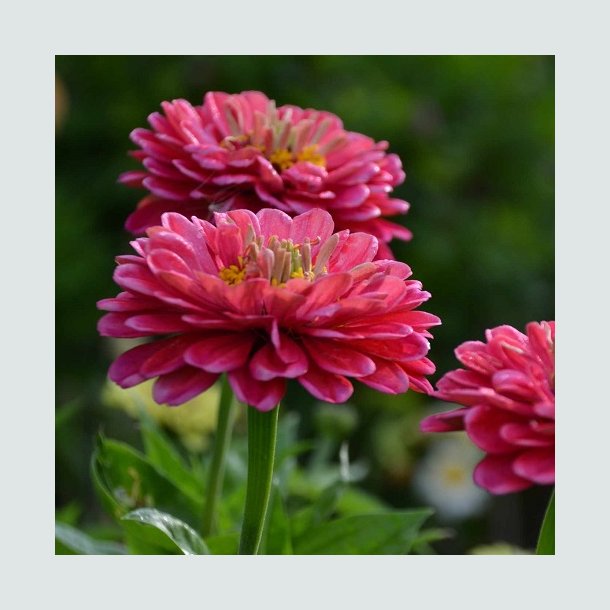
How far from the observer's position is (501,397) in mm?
480

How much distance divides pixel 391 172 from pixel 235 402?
0.21m

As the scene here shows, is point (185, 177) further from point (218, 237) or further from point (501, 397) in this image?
point (501, 397)

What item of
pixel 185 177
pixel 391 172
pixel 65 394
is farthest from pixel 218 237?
pixel 65 394

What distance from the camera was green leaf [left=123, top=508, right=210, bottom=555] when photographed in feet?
1.79

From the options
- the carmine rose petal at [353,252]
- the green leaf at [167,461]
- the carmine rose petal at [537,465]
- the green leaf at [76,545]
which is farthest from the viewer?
the green leaf at [167,461]

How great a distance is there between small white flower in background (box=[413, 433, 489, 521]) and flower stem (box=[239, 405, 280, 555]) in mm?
981

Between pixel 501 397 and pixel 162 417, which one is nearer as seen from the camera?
pixel 501 397

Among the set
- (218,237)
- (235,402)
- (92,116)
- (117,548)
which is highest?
(92,116)

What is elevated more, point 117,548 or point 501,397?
point 501,397

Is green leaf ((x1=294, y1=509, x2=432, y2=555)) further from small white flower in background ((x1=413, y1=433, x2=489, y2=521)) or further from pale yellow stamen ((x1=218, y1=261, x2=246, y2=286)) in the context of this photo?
small white flower in background ((x1=413, y1=433, x2=489, y2=521))

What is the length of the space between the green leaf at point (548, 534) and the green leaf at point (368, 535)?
14 cm

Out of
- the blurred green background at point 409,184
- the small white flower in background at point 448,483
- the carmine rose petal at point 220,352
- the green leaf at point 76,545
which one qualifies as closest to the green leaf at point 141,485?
the green leaf at point 76,545

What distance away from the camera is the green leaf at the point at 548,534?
55 cm

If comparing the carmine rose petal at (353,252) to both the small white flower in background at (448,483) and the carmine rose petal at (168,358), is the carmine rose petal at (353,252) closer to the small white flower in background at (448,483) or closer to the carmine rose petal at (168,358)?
the carmine rose petal at (168,358)
